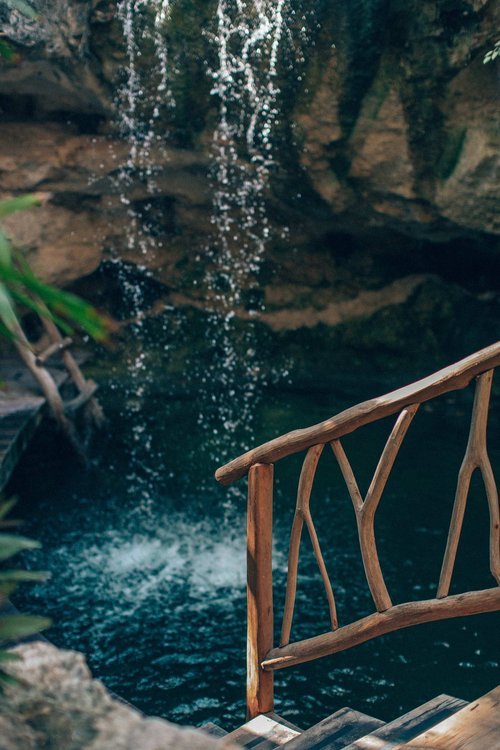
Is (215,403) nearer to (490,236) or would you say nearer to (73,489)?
(73,489)

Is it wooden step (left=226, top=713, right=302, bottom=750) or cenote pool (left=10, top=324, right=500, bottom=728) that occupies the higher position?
wooden step (left=226, top=713, right=302, bottom=750)

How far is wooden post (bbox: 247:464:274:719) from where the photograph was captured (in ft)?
8.63

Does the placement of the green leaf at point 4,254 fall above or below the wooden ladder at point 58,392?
above

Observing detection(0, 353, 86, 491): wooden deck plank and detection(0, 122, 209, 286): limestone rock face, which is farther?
detection(0, 122, 209, 286): limestone rock face

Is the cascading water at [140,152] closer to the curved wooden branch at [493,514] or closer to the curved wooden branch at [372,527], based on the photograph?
the curved wooden branch at [372,527]

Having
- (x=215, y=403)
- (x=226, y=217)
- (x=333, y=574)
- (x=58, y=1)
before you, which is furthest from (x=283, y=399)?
(x=58, y=1)

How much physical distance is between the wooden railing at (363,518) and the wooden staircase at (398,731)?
5.8 inches

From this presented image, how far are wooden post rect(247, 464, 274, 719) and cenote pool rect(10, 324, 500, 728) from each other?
1.19 m

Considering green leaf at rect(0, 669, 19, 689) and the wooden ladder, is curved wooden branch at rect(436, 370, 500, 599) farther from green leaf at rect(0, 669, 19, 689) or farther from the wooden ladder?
the wooden ladder

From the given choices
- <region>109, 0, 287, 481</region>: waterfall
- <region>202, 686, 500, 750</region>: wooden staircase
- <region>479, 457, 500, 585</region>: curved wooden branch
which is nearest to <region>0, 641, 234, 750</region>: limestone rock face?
<region>202, 686, 500, 750</region>: wooden staircase

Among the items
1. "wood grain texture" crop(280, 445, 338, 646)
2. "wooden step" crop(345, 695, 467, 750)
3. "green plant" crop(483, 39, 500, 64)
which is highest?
"green plant" crop(483, 39, 500, 64)

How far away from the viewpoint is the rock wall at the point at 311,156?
6137 mm

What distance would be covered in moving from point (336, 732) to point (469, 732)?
59 centimetres

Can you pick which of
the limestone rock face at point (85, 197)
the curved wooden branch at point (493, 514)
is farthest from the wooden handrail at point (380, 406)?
the limestone rock face at point (85, 197)
